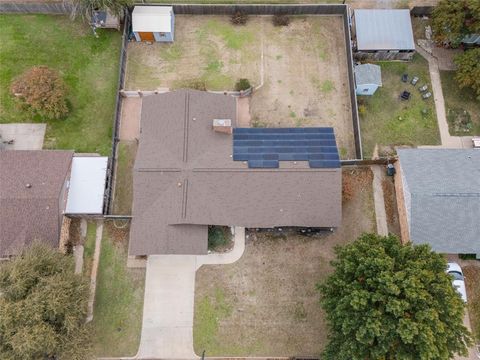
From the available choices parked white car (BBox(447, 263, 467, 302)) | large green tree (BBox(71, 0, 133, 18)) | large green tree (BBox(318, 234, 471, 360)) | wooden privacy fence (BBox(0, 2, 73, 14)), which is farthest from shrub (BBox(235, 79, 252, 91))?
parked white car (BBox(447, 263, 467, 302))

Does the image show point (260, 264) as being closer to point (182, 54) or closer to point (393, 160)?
point (393, 160)

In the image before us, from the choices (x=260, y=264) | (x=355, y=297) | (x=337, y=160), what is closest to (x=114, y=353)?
(x=260, y=264)

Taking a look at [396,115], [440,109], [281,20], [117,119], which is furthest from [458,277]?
[117,119]

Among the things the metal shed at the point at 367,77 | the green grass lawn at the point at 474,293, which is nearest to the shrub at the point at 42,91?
the metal shed at the point at 367,77

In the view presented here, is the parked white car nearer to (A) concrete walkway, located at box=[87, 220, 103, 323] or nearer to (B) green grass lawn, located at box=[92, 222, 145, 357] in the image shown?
(B) green grass lawn, located at box=[92, 222, 145, 357]

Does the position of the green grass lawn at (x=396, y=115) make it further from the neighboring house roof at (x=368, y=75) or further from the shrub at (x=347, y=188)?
the shrub at (x=347, y=188)
